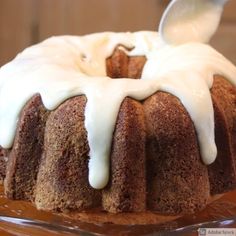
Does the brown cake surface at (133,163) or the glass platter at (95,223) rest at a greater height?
the brown cake surface at (133,163)

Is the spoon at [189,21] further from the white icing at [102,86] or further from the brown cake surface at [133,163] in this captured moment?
the brown cake surface at [133,163]

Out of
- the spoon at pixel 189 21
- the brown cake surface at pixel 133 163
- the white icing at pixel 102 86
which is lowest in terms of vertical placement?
the brown cake surface at pixel 133 163

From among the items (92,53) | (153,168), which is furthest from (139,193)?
(92,53)

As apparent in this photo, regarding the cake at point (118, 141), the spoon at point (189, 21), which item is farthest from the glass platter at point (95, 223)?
the spoon at point (189, 21)

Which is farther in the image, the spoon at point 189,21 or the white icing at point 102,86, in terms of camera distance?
the spoon at point 189,21

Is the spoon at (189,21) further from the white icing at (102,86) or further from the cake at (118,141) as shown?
the cake at (118,141)

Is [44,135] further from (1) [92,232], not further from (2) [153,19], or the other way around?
(2) [153,19]

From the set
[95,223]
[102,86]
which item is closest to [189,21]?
[102,86]
